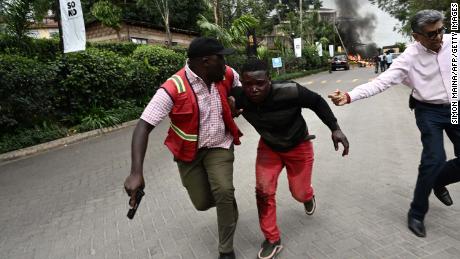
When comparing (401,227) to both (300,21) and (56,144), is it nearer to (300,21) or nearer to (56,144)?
(56,144)

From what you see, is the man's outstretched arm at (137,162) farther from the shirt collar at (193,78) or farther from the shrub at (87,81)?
the shrub at (87,81)

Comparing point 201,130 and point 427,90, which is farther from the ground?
point 427,90

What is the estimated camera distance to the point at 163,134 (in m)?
9.71

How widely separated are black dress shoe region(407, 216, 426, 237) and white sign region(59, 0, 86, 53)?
8.50m

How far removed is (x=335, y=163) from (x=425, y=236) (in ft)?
8.16

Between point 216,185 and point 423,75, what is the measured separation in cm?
191

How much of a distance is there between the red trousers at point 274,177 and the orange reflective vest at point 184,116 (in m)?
0.48

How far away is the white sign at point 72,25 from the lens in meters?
9.71

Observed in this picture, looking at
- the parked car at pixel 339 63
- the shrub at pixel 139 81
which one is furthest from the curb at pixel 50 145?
the parked car at pixel 339 63

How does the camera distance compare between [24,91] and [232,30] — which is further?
[232,30]

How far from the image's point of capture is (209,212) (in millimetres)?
4289

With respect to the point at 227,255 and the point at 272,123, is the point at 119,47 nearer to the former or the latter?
the point at 272,123

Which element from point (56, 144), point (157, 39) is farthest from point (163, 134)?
point (157, 39)

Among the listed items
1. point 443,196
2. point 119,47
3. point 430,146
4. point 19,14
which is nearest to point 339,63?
point 119,47
